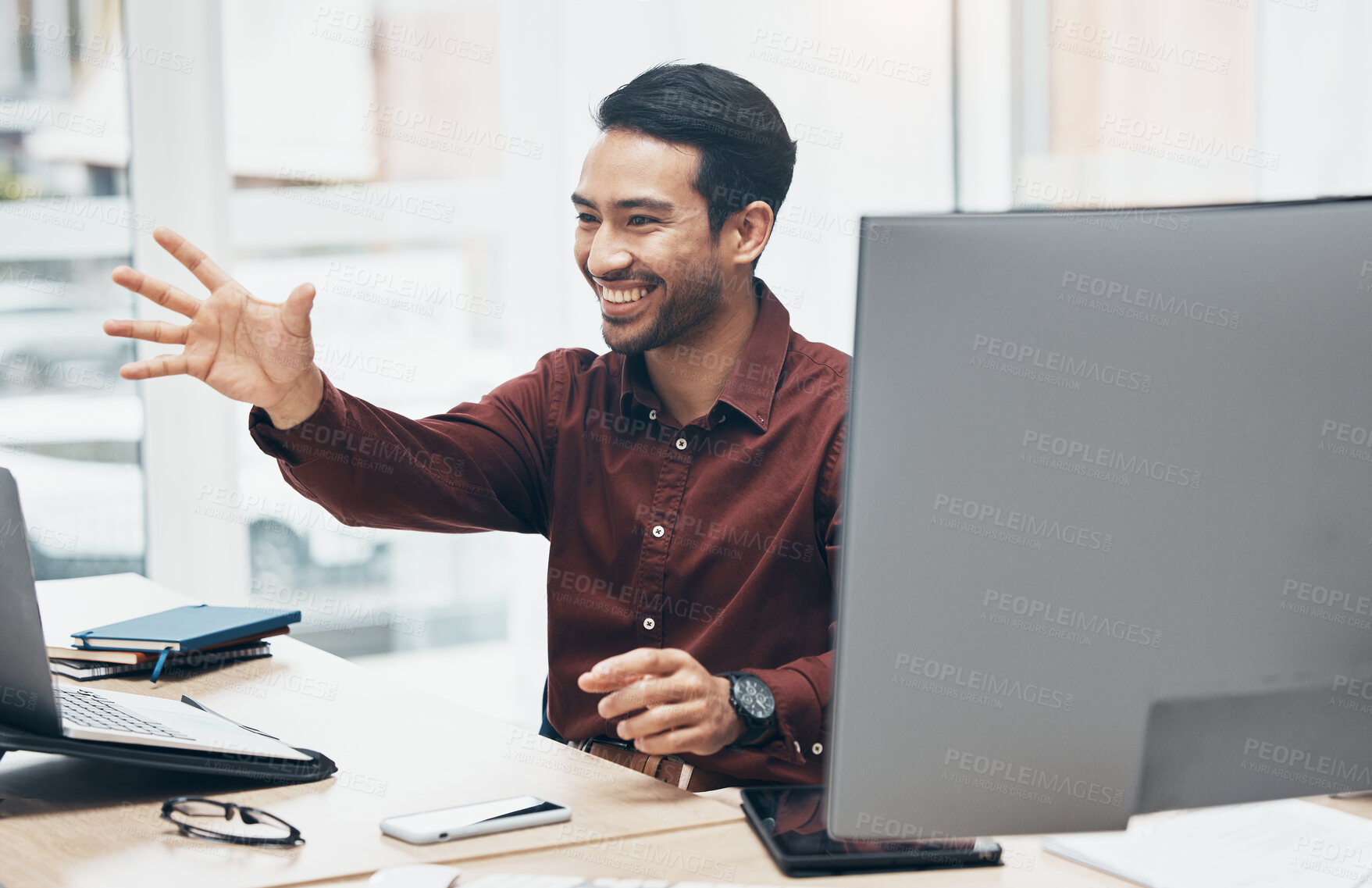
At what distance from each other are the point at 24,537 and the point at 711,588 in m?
0.81

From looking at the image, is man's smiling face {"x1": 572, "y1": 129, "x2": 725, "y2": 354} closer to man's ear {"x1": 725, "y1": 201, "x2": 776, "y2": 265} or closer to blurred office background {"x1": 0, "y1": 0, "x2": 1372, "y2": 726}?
man's ear {"x1": 725, "y1": 201, "x2": 776, "y2": 265}

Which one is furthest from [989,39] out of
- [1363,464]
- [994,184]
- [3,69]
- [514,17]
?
[1363,464]

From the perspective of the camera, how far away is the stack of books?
1.43 m

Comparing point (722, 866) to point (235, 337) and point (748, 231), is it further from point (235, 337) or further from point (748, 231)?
point (748, 231)

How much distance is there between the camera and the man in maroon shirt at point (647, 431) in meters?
1.34

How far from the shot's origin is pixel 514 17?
294 cm

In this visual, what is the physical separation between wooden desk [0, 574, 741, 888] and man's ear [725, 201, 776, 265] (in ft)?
2.45

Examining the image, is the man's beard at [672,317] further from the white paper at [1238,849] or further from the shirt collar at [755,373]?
the white paper at [1238,849]

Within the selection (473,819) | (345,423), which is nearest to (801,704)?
(473,819)

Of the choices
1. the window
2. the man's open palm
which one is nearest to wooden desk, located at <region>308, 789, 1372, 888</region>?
the man's open palm

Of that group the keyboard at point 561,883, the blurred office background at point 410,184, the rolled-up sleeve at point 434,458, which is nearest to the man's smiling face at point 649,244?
the rolled-up sleeve at point 434,458

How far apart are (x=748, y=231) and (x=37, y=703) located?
107 cm

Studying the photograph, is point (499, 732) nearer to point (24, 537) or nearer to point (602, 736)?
point (602, 736)

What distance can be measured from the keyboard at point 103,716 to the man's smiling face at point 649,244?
2.47 ft
